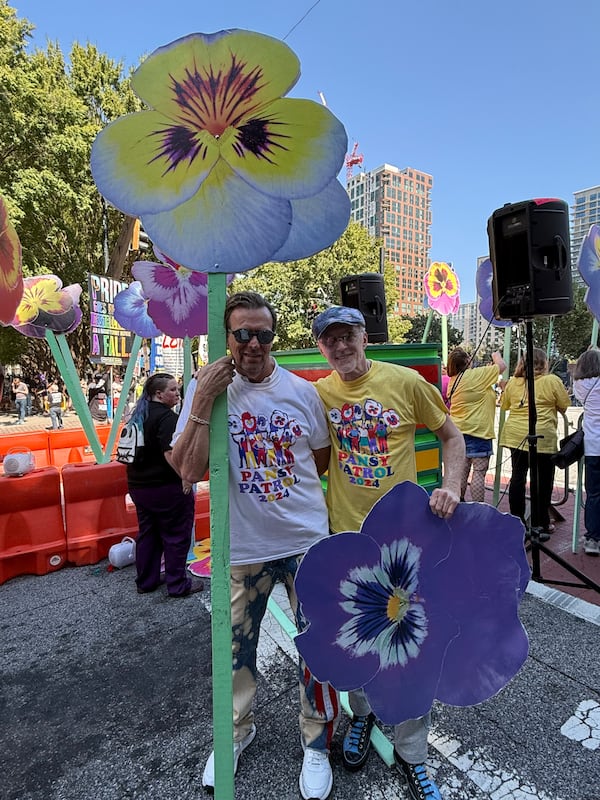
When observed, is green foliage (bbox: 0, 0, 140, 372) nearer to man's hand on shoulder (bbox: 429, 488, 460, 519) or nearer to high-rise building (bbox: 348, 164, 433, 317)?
man's hand on shoulder (bbox: 429, 488, 460, 519)

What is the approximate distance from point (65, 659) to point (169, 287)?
233cm

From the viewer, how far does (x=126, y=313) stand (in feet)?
14.7

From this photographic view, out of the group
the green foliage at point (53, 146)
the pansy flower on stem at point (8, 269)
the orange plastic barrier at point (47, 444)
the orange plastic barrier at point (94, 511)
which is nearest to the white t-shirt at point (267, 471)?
the pansy flower on stem at point (8, 269)

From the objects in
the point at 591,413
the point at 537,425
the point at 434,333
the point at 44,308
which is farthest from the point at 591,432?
the point at 434,333

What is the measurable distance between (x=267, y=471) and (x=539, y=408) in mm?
3468

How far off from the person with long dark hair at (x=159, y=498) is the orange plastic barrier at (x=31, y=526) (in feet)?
3.18

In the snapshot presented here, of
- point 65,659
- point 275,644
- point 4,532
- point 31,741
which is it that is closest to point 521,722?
point 275,644

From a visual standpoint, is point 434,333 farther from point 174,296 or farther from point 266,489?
point 266,489

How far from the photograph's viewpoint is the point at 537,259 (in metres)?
3.04

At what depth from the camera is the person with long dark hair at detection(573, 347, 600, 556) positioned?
3852 mm

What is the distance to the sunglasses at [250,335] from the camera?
1482mm

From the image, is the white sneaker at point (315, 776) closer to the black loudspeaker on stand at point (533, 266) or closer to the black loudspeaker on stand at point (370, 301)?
the black loudspeaker on stand at point (533, 266)

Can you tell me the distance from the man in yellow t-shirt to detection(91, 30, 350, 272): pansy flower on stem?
0.61m

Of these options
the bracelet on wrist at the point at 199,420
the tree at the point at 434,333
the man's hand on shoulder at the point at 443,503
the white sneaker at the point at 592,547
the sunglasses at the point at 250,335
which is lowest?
the white sneaker at the point at 592,547
